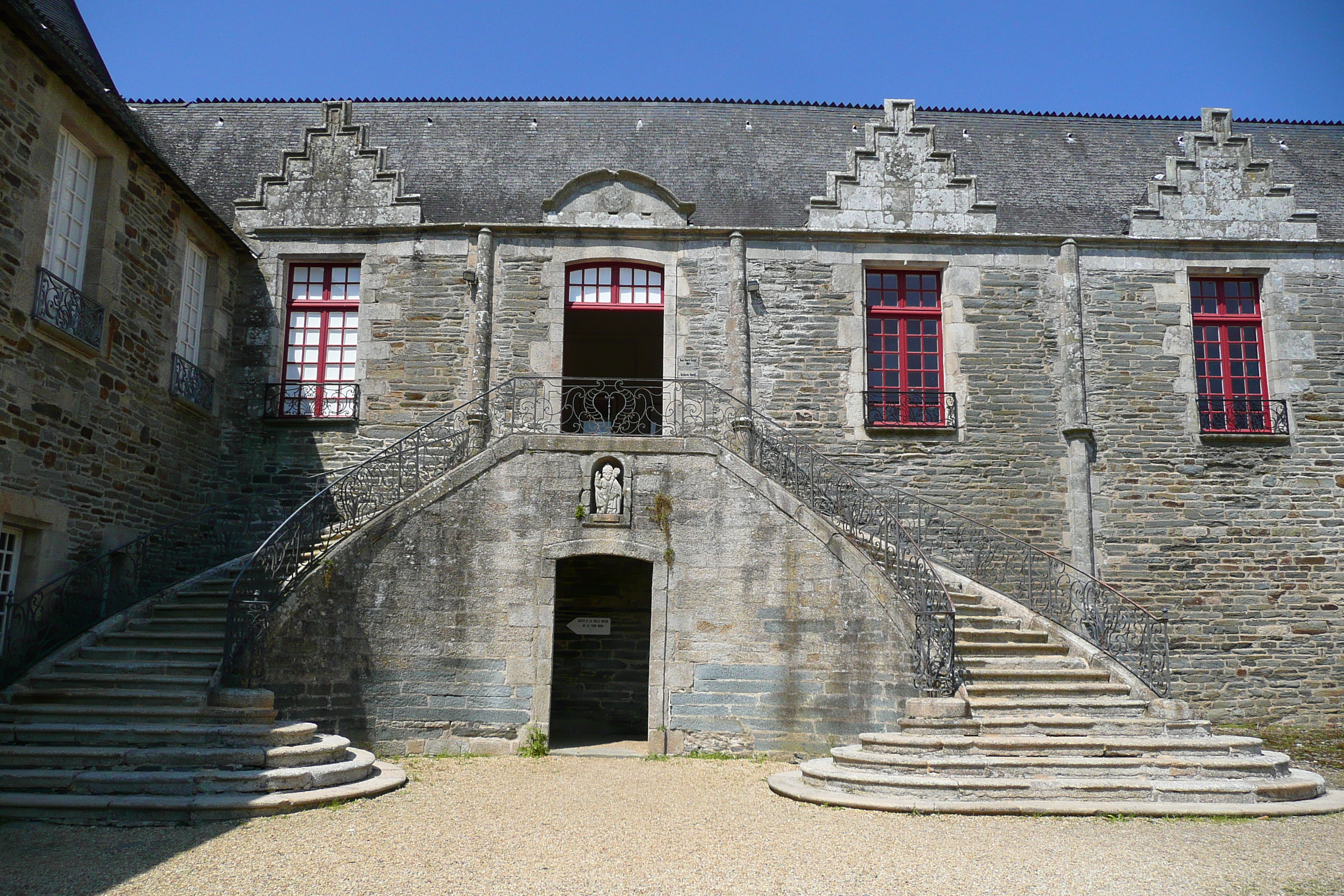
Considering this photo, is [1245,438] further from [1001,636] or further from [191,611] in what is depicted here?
[191,611]

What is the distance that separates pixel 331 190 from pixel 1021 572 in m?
8.35

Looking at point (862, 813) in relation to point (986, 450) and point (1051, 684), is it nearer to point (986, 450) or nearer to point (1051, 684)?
point (1051, 684)

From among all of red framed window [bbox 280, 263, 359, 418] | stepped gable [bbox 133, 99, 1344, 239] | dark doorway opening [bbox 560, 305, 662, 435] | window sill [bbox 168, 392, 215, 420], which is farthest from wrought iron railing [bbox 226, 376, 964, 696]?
stepped gable [bbox 133, 99, 1344, 239]

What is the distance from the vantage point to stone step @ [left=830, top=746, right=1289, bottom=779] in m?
6.64

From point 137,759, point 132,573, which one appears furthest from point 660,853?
point 132,573

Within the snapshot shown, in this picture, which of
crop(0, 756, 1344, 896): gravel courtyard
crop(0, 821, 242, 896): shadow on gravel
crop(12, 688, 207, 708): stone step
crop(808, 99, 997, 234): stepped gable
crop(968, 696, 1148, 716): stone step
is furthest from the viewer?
crop(808, 99, 997, 234): stepped gable

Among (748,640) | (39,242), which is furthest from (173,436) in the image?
(748,640)

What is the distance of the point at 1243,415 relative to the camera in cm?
1127

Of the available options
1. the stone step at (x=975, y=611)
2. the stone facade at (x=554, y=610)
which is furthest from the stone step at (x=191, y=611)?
the stone step at (x=975, y=611)

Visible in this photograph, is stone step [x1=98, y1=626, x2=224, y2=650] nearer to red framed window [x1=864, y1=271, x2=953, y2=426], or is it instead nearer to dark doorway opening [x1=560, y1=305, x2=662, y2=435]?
dark doorway opening [x1=560, y1=305, x2=662, y2=435]

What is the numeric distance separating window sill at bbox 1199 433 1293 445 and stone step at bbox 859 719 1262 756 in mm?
4615

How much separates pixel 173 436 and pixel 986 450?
8043mm

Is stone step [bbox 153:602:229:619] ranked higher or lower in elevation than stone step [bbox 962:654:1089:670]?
higher

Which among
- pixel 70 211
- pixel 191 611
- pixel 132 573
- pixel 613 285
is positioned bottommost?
pixel 191 611
